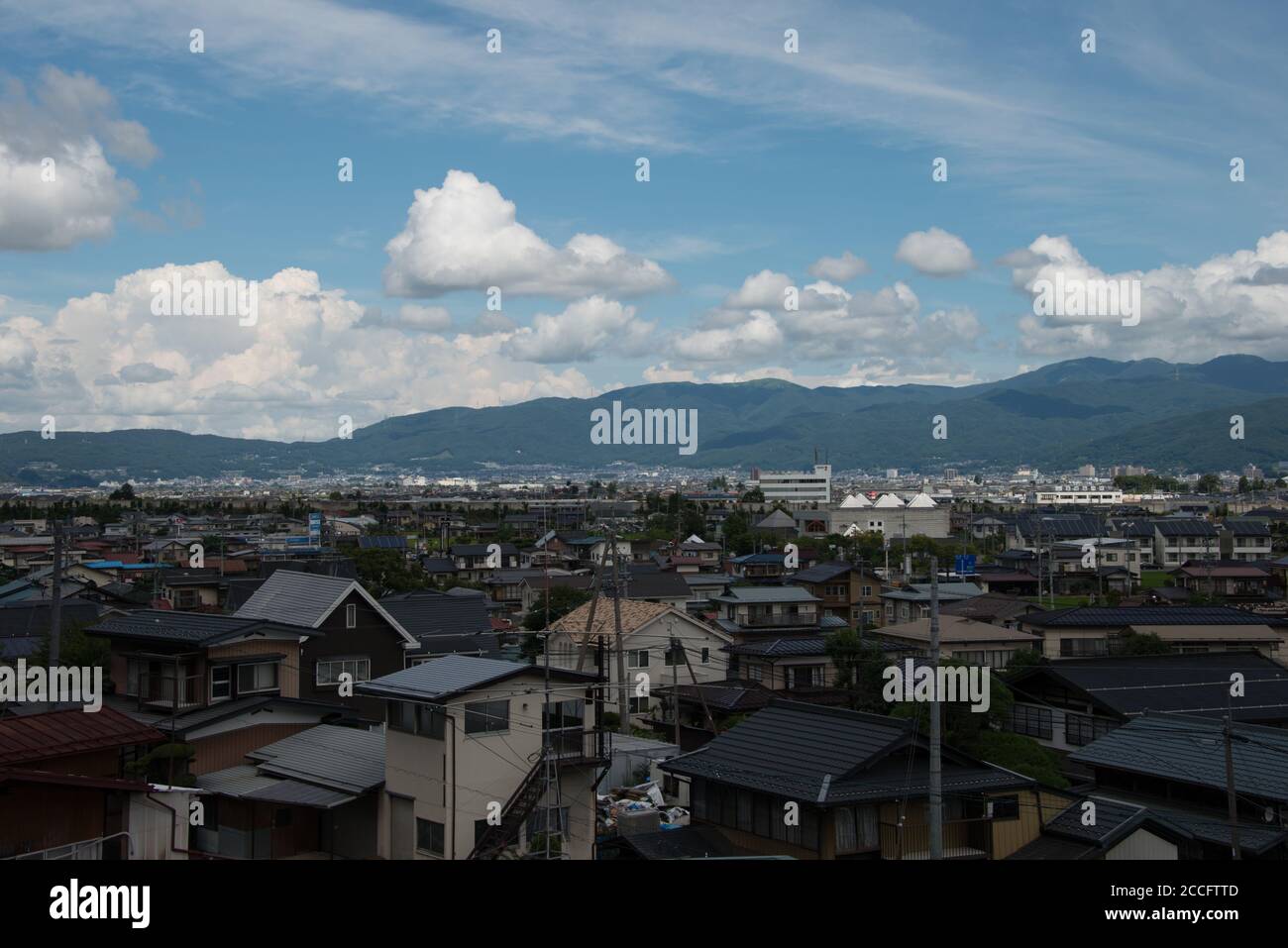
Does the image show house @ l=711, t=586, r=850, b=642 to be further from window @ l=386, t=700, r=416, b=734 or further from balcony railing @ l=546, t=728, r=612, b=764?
window @ l=386, t=700, r=416, b=734

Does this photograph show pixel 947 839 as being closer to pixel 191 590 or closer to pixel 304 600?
pixel 304 600

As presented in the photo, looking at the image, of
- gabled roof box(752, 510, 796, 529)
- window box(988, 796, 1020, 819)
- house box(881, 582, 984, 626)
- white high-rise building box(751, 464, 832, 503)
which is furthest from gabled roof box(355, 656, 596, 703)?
white high-rise building box(751, 464, 832, 503)

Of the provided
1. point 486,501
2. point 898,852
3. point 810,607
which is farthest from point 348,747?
point 486,501

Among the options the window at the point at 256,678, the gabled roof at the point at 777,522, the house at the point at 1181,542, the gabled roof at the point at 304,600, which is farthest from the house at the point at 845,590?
the gabled roof at the point at 777,522

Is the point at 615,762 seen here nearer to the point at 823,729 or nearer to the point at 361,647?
the point at 361,647
